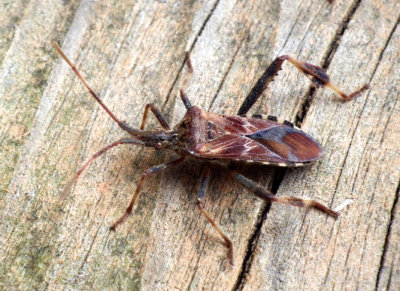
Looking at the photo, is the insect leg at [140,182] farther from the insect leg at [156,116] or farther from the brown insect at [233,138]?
the insect leg at [156,116]

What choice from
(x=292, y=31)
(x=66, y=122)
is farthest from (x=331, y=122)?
(x=66, y=122)

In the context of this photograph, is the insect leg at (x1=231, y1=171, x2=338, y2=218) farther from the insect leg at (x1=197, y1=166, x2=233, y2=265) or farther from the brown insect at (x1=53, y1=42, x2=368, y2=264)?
the insect leg at (x1=197, y1=166, x2=233, y2=265)

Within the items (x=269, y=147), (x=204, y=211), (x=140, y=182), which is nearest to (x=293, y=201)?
(x=269, y=147)

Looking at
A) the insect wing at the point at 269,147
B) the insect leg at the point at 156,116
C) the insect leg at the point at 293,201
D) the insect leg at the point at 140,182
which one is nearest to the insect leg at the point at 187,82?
the insect leg at the point at 156,116

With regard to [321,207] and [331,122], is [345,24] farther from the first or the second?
[321,207]

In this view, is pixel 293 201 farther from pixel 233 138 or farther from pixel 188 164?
pixel 188 164

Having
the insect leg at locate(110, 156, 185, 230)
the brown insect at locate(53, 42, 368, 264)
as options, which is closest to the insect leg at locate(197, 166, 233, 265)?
the brown insect at locate(53, 42, 368, 264)
